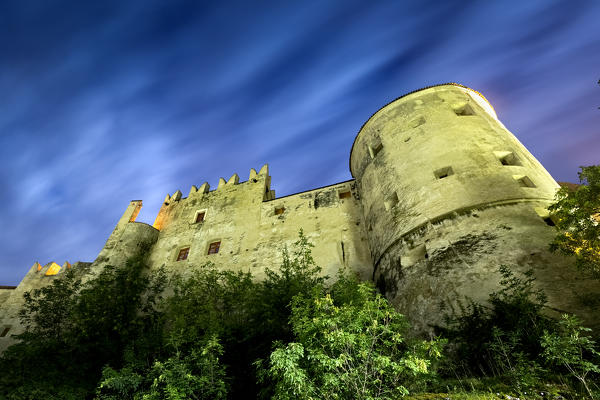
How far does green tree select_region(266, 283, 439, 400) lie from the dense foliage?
3 cm

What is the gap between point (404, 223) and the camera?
37.4ft

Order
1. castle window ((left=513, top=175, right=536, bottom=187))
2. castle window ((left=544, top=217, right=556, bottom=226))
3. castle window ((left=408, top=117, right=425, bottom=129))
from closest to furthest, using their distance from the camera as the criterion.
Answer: castle window ((left=544, top=217, right=556, bottom=226)) < castle window ((left=513, top=175, right=536, bottom=187)) < castle window ((left=408, top=117, right=425, bottom=129))

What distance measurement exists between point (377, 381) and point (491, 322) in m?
4.08

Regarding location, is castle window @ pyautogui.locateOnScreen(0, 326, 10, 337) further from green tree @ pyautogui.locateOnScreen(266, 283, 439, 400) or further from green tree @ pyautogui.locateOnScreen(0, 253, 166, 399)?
green tree @ pyautogui.locateOnScreen(266, 283, 439, 400)

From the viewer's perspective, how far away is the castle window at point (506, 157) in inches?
459

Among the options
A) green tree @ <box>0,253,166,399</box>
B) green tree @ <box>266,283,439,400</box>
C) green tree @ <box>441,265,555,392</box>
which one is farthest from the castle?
green tree @ <box>0,253,166,399</box>

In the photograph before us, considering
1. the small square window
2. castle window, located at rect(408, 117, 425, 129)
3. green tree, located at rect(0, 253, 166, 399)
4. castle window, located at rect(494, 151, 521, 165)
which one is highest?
castle window, located at rect(408, 117, 425, 129)

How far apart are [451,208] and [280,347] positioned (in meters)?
7.69

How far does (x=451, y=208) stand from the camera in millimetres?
10281

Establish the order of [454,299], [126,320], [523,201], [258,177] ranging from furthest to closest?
[258,177] → [126,320] → [523,201] → [454,299]

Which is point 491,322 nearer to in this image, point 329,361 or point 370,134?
point 329,361

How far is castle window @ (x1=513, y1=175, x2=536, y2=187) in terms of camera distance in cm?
1071

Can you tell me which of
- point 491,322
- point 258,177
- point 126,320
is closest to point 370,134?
point 258,177

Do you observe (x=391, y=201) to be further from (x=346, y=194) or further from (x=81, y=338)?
(x=81, y=338)
